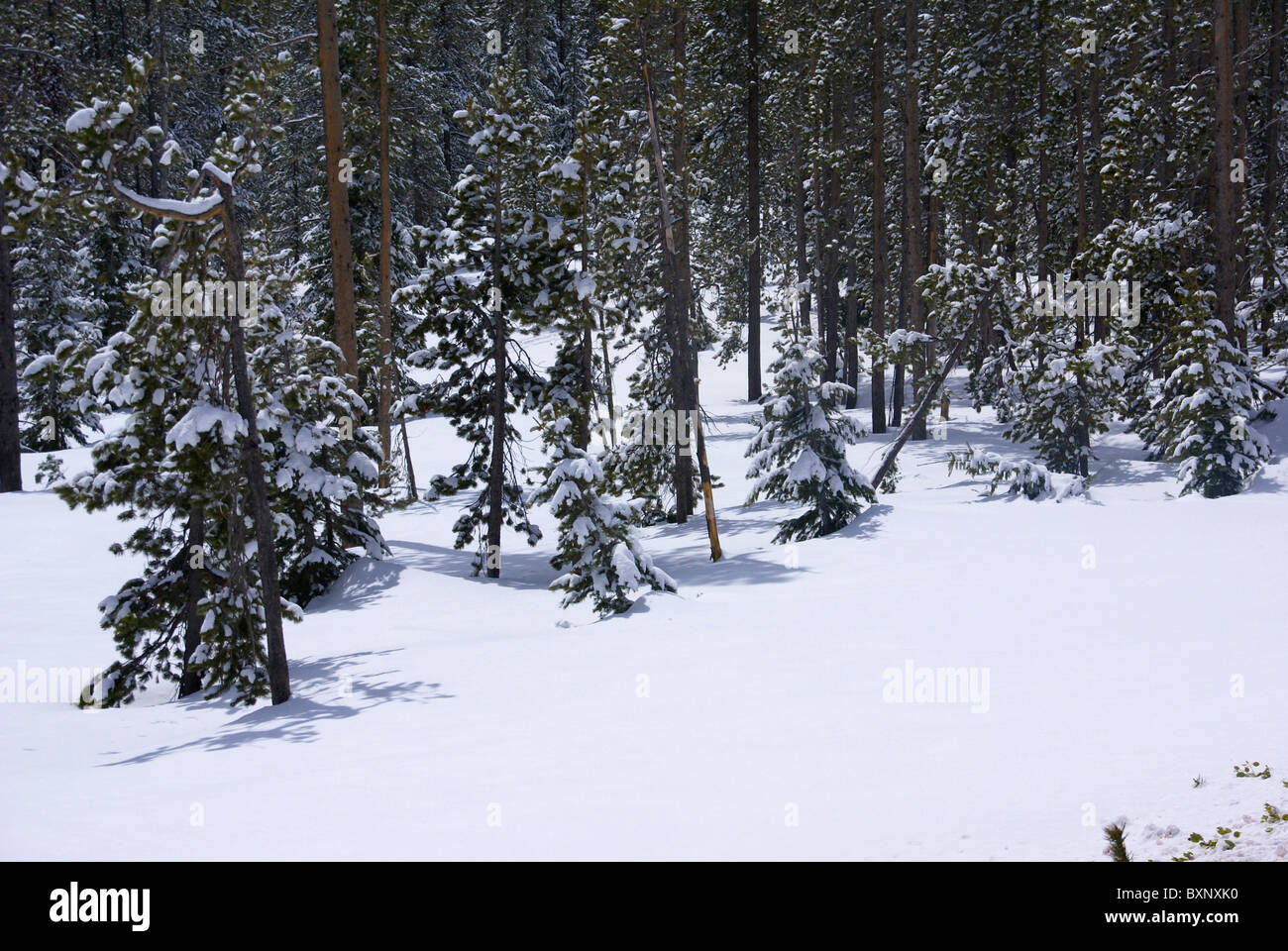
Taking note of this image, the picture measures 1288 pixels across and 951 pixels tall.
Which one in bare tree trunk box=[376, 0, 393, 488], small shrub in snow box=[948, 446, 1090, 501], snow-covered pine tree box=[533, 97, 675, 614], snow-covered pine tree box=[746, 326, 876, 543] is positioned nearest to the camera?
snow-covered pine tree box=[533, 97, 675, 614]

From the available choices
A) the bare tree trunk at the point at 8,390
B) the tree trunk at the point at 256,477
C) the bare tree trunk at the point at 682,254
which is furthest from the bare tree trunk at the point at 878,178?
the bare tree trunk at the point at 8,390

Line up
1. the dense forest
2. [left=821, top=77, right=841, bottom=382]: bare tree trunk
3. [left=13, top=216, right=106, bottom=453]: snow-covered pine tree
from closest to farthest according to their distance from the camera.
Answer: the dense forest → [left=821, top=77, right=841, bottom=382]: bare tree trunk → [left=13, top=216, right=106, bottom=453]: snow-covered pine tree

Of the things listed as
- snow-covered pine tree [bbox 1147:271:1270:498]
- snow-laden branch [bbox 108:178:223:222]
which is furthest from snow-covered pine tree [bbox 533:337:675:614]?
snow-covered pine tree [bbox 1147:271:1270:498]

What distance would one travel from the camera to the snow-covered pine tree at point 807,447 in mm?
17109

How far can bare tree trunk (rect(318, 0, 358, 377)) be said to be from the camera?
16.7m

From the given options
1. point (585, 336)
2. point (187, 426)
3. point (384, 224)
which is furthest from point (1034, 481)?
point (384, 224)

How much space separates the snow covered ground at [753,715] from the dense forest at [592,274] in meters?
1.36

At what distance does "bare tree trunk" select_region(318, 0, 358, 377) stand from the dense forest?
88mm

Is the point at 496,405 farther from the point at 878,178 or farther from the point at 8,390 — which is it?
the point at 878,178

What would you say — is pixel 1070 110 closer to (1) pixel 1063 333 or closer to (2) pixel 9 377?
(1) pixel 1063 333

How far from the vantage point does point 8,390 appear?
2230cm

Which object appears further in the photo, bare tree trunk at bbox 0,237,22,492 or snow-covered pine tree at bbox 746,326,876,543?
bare tree trunk at bbox 0,237,22,492

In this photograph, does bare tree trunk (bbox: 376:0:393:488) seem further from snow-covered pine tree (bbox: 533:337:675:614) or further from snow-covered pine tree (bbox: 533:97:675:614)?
snow-covered pine tree (bbox: 533:337:675:614)

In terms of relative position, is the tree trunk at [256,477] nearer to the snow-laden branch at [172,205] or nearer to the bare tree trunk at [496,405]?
the snow-laden branch at [172,205]
